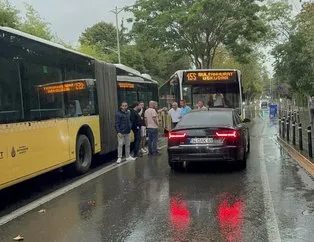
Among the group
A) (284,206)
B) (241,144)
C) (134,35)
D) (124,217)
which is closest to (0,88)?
(124,217)

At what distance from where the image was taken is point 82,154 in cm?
1264

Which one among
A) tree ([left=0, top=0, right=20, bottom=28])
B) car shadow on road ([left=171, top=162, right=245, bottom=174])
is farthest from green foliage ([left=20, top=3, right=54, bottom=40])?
car shadow on road ([left=171, top=162, right=245, bottom=174])

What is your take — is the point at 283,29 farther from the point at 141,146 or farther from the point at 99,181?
the point at 99,181

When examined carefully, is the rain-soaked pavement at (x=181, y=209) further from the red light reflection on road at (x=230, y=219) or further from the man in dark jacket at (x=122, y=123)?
the man in dark jacket at (x=122, y=123)

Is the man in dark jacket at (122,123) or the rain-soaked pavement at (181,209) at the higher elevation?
the man in dark jacket at (122,123)

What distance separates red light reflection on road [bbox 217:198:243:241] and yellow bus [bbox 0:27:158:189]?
3.45 metres

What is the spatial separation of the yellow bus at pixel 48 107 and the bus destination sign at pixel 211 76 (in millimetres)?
6668

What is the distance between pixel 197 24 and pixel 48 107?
26104 millimetres

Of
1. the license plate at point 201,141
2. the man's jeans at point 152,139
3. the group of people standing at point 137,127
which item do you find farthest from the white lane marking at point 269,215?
the man's jeans at point 152,139

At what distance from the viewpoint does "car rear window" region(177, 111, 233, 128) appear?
12.0 metres

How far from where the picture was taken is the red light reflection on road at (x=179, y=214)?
7037mm

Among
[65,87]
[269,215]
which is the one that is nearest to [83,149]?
[65,87]

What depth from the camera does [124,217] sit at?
24.9ft

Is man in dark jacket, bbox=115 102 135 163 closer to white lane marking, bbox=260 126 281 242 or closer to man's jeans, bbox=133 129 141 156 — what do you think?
man's jeans, bbox=133 129 141 156
